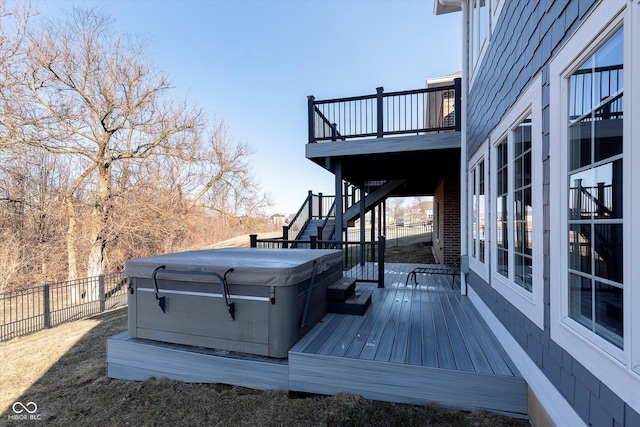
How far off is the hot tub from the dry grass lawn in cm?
44

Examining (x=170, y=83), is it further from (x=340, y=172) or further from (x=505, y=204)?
(x=505, y=204)

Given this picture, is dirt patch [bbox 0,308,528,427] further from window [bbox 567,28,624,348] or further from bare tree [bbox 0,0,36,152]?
bare tree [bbox 0,0,36,152]

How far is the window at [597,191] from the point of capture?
1.41 metres

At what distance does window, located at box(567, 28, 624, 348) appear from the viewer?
141cm

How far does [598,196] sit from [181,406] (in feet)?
11.8

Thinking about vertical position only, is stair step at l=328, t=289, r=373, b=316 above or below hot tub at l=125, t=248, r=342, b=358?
below

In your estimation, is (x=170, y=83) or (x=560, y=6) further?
(x=170, y=83)

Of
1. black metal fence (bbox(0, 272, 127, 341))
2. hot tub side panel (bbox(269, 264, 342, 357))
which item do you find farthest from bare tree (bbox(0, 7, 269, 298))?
hot tub side panel (bbox(269, 264, 342, 357))

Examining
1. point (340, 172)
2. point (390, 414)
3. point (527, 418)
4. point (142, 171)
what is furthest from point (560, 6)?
point (142, 171)

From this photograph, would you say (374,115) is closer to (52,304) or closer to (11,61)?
(52,304)

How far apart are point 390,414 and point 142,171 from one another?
44.7 ft

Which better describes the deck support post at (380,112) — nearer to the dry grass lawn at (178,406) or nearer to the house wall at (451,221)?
the house wall at (451,221)

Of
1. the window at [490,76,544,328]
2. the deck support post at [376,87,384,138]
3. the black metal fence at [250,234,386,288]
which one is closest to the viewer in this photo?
the window at [490,76,544,328]

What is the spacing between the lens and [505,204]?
3.07 metres
